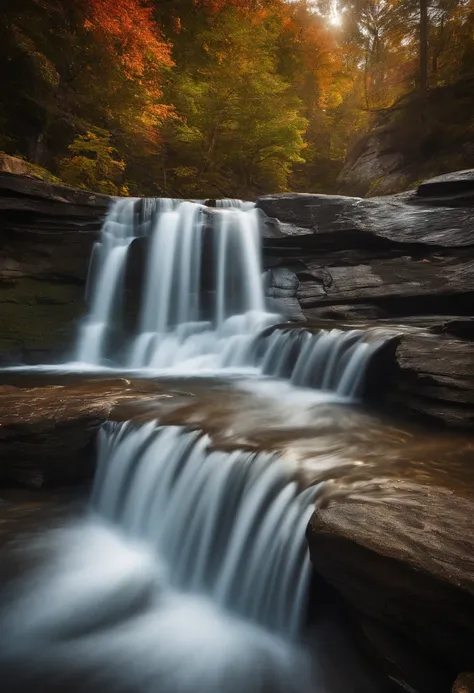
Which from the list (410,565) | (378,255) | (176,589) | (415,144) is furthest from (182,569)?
(415,144)

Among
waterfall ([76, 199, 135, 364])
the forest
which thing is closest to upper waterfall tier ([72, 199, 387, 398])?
waterfall ([76, 199, 135, 364])

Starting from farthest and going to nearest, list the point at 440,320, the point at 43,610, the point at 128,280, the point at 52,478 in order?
the point at 128,280, the point at 440,320, the point at 52,478, the point at 43,610

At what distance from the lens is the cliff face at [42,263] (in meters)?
9.39

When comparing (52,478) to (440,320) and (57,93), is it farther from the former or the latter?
(57,93)

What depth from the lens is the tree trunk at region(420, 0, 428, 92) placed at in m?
14.4

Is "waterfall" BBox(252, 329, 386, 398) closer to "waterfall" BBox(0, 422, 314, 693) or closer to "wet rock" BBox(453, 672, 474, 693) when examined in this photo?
"waterfall" BBox(0, 422, 314, 693)

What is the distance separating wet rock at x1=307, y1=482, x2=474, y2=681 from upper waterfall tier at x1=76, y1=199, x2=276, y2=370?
23.1 ft

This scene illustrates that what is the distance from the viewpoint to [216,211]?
10.9 meters

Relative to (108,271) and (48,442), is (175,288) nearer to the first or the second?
(108,271)

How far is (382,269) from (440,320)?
210 centimetres

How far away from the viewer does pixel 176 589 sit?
352cm

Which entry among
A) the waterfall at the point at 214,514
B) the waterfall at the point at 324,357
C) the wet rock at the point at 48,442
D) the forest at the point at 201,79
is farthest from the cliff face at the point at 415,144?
the wet rock at the point at 48,442

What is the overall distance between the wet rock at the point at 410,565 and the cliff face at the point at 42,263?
27.6 ft

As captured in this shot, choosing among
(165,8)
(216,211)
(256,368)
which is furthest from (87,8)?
(256,368)
